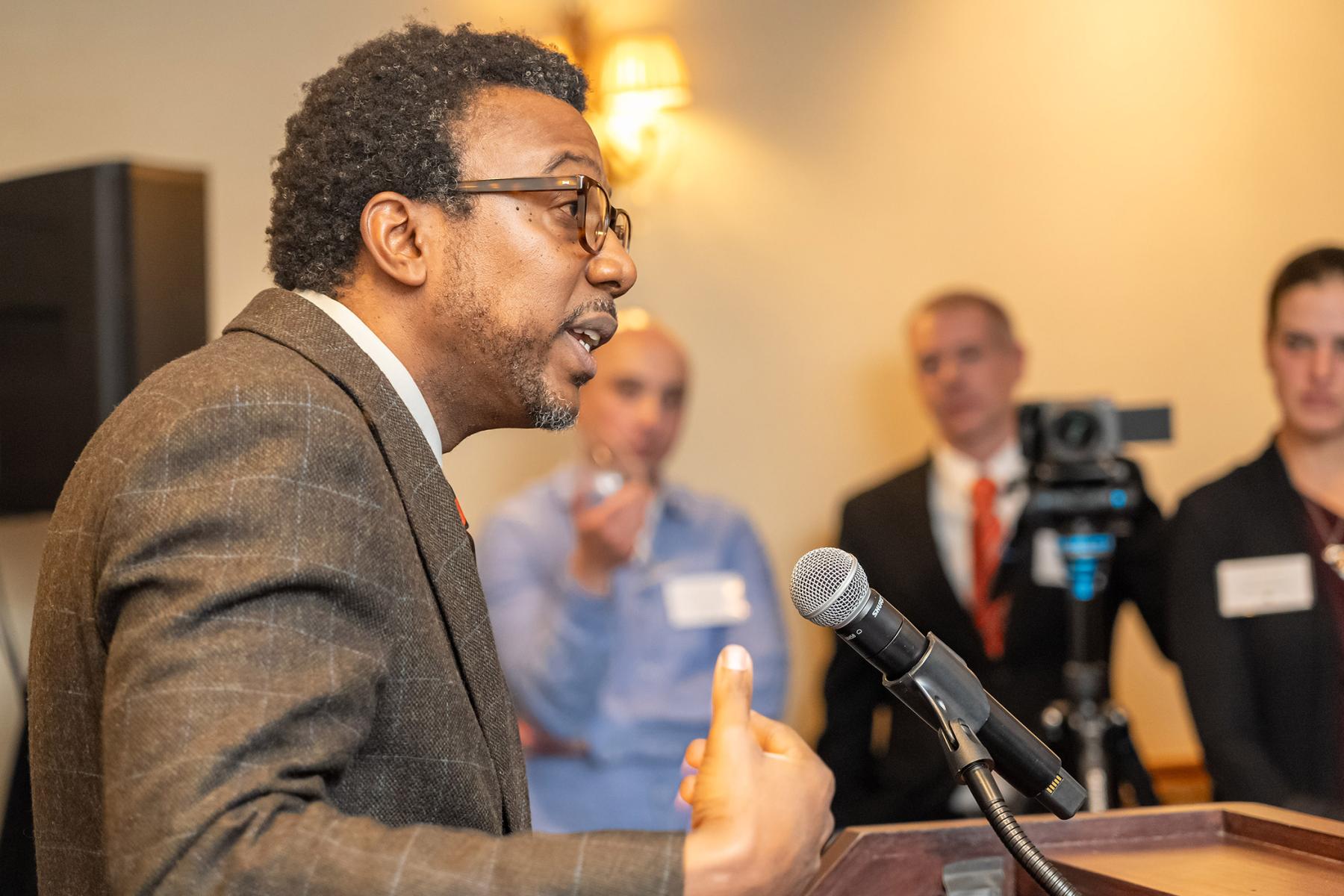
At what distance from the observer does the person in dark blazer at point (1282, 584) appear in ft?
8.03

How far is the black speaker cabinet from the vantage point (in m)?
2.15

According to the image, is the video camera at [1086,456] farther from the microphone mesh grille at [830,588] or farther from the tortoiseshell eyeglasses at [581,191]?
the microphone mesh grille at [830,588]

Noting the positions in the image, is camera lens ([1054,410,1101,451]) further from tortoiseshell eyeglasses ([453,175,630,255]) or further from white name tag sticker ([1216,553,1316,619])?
tortoiseshell eyeglasses ([453,175,630,255])

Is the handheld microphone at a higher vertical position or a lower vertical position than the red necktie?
higher

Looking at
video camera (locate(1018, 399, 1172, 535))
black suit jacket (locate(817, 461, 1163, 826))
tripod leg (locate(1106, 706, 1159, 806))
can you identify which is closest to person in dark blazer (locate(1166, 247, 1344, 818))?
video camera (locate(1018, 399, 1172, 535))

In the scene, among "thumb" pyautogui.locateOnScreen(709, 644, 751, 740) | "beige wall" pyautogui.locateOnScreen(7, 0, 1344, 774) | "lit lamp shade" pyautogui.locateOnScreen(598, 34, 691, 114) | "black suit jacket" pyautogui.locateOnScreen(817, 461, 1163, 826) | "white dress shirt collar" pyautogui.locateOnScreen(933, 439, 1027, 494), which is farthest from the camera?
"beige wall" pyautogui.locateOnScreen(7, 0, 1344, 774)

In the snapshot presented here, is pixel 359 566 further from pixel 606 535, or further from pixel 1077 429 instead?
pixel 1077 429

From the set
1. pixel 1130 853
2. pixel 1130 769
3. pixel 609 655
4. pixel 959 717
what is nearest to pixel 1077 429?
pixel 1130 769

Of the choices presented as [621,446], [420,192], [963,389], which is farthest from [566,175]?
[963,389]

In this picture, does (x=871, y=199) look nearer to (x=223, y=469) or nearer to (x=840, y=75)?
(x=840, y=75)

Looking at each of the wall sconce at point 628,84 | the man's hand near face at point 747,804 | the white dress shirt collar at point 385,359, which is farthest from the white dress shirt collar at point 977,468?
the man's hand near face at point 747,804

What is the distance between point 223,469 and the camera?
92 cm

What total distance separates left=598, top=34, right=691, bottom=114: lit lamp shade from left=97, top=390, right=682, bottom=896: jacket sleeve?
3021mm

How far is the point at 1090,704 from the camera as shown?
2.62m
